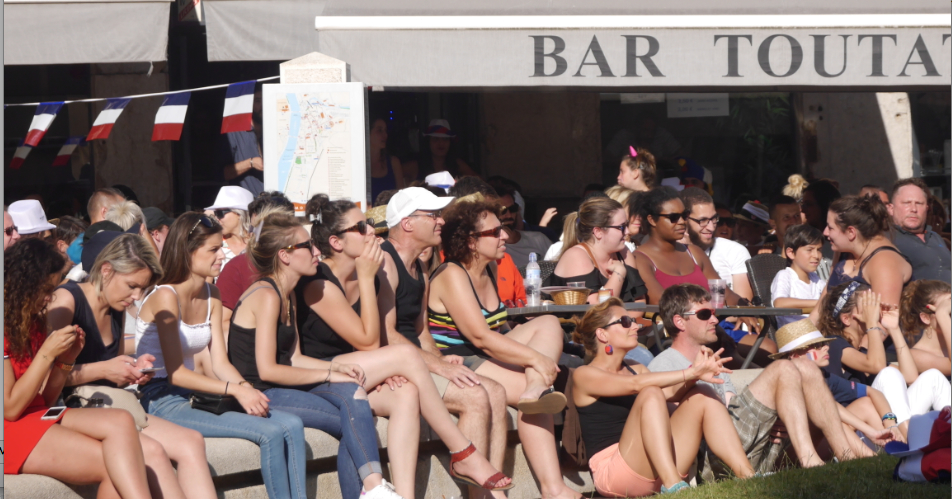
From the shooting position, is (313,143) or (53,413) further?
(313,143)

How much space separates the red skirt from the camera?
13.0ft

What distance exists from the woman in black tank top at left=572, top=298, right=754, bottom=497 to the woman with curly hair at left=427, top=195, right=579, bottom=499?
22cm


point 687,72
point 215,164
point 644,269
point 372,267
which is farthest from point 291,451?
point 215,164

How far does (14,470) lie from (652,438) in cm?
291

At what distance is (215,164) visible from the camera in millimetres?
9961

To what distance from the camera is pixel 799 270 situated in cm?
743

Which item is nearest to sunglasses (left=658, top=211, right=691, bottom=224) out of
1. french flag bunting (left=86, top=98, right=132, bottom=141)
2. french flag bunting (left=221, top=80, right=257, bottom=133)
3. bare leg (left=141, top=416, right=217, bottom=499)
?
french flag bunting (left=221, top=80, right=257, bottom=133)

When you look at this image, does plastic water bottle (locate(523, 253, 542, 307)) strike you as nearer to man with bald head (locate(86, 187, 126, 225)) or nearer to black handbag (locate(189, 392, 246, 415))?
black handbag (locate(189, 392, 246, 415))

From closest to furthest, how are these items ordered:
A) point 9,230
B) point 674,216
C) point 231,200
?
point 9,230 → point 674,216 → point 231,200

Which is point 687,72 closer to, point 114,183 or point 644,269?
point 644,269

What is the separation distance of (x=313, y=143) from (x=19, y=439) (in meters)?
3.23

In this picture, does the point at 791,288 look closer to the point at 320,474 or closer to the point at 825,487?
the point at 825,487

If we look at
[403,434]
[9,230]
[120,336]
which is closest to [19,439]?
[120,336]

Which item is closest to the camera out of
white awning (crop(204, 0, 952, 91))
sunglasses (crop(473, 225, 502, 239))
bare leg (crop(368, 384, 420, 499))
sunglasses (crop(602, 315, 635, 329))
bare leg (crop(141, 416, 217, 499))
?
bare leg (crop(141, 416, 217, 499))
